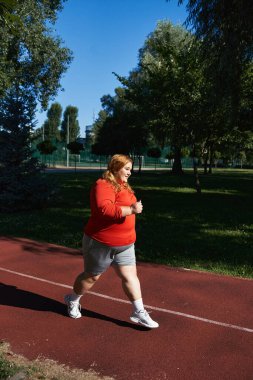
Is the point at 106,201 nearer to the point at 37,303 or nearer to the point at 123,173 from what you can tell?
the point at 123,173

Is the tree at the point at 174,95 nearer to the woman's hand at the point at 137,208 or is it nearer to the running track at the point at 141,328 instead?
the running track at the point at 141,328

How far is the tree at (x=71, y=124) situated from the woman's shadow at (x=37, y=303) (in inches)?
4360

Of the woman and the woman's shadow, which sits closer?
the woman

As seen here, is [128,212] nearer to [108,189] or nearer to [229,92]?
[108,189]

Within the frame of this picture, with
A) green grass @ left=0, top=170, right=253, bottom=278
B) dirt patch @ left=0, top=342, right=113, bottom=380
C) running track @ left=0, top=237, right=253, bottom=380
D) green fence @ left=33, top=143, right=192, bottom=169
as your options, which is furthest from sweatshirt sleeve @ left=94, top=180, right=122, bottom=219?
green fence @ left=33, top=143, right=192, bottom=169

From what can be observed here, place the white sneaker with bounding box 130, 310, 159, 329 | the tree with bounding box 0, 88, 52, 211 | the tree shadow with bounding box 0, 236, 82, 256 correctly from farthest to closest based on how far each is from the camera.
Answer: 1. the tree with bounding box 0, 88, 52, 211
2. the tree shadow with bounding box 0, 236, 82, 256
3. the white sneaker with bounding box 130, 310, 159, 329

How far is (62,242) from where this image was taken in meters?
9.46

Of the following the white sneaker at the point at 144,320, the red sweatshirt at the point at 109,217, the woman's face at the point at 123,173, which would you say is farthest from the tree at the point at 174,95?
the white sneaker at the point at 144,320

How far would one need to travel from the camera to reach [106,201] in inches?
170

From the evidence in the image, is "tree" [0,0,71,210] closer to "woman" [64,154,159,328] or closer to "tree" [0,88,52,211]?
"tree" [0,88,52,211]

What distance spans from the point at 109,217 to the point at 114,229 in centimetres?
23

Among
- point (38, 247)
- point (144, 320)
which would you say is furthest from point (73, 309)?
point (38, 247)

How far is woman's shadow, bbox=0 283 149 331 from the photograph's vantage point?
5.03 meters

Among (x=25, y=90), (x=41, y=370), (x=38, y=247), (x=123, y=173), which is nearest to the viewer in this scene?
(x=41, y=370)
